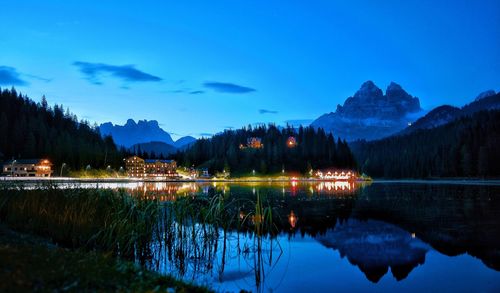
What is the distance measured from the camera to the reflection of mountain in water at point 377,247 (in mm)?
19859

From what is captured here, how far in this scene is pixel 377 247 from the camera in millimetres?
24484

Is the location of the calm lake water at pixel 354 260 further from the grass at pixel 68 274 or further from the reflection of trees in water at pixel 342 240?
the grass at pixel 68 274

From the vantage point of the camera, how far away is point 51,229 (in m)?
18.8

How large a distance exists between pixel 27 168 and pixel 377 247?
150m

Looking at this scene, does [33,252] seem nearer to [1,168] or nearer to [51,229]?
Result: [51,229]

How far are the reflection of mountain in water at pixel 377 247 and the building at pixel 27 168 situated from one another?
138 m

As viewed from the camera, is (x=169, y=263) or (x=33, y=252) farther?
(x=169, y=263)

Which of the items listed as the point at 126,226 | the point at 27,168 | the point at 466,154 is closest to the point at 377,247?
the point at 126,226

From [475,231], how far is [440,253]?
750 cm

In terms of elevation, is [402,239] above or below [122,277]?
below

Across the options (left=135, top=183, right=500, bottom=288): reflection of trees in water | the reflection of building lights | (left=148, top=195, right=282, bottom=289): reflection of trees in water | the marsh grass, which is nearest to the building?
the reflection of building lights

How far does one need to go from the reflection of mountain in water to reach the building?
138 metres

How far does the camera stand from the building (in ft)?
478

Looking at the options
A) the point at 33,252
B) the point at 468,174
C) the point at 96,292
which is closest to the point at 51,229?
the point at 33,252
